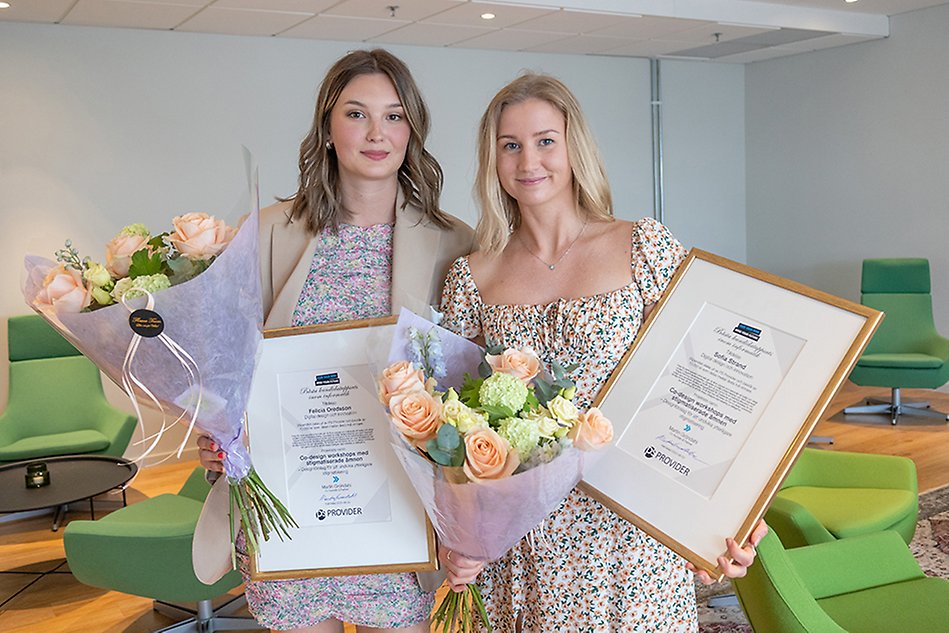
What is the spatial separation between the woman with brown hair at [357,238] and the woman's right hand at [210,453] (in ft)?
0.82

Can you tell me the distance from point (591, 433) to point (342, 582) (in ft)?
2.67

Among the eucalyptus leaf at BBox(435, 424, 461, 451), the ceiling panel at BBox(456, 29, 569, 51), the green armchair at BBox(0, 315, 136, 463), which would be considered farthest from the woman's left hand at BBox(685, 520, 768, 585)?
the ceiling panel at BBox(456, 29, 569, 51)

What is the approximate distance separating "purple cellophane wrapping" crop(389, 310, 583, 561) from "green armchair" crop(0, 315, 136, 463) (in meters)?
4.52

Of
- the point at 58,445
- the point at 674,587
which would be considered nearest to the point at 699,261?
the point at 674,587

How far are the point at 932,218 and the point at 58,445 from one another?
7188 mm

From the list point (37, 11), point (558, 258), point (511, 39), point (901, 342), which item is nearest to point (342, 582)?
point (558, 258)

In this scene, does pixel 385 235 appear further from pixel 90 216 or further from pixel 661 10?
pixel 661 10

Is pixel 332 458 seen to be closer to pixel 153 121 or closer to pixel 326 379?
pixel 326 379

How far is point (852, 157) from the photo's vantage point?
8.81m

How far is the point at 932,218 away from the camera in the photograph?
26.8 ft

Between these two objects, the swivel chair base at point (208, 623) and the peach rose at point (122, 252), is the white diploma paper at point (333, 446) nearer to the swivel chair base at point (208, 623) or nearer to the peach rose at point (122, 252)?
Answer: the peach rose at point (122, 252)

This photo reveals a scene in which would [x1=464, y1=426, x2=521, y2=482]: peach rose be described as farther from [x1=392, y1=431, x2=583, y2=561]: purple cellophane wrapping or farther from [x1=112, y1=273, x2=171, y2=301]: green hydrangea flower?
[x1=112, y1=273, x2=171, y2=301]: green hydrangea flower

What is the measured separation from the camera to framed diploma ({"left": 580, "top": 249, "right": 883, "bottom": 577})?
1.75 meters

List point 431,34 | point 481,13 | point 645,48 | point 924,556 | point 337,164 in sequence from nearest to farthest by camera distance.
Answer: point 337,164 < point 924,556 < point 481,13 < point 431,34 < point 645,48
